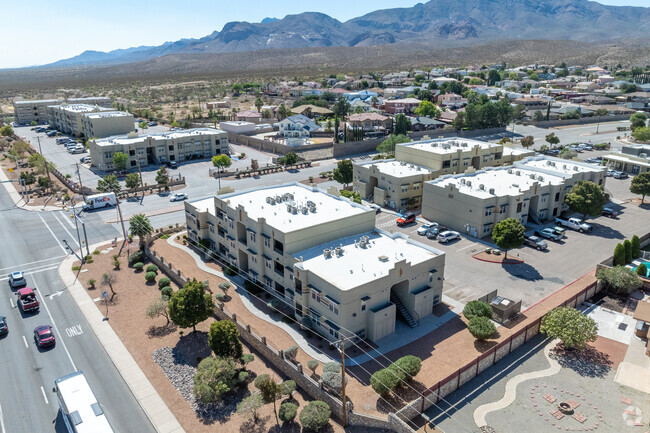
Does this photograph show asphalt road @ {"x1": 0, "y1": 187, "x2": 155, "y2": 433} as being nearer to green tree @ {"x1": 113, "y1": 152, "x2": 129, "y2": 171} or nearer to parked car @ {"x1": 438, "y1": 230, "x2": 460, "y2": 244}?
green tree @ {"x1": 113, "y1": 152, "x2": 129, "y2": 171}

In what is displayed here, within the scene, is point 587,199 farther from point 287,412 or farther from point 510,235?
point 287,412

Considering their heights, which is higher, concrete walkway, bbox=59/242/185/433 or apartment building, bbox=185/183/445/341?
apartment building, bbox=185/183/445/341

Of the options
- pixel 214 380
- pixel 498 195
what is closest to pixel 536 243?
pixel 498 195

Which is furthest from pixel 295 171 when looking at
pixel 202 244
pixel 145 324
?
pixel 145 324

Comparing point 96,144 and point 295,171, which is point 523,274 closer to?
point 295,171

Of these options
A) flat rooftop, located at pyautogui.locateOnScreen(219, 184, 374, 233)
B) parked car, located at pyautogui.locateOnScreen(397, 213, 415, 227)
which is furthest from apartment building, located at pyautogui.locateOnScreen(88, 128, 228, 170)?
parked car, located at pyautogui.locateOnScreen(397, 213, 415, 227)

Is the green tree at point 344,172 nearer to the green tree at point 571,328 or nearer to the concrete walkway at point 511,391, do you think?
the green tree at point 571,328
